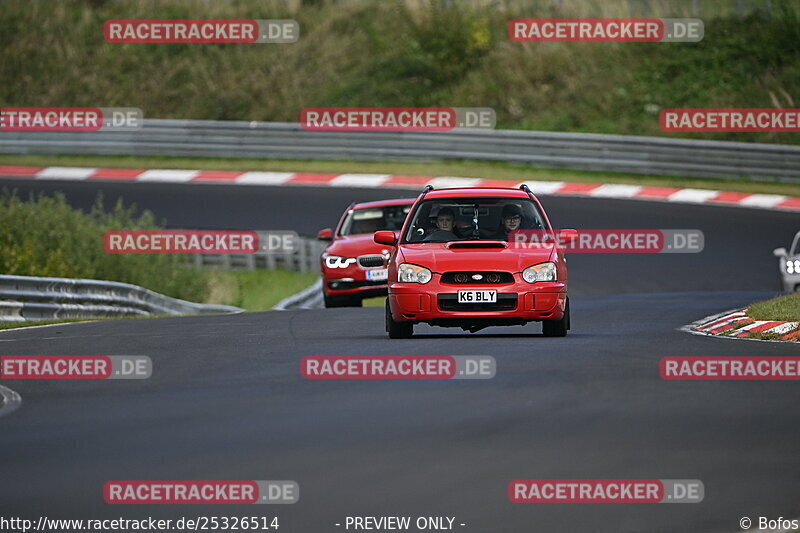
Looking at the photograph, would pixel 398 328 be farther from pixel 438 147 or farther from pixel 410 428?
pixel 438 147

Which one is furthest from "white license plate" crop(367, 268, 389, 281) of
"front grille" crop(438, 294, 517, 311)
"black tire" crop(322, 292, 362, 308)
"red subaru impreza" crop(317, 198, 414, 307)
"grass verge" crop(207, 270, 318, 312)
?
"grass verge" crop(207, 270, 318, 312)

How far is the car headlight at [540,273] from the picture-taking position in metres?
13.4

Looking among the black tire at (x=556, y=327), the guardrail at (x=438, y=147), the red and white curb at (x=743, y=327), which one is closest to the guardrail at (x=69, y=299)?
the black tire at (x=556, y=327)

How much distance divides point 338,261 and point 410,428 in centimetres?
1071

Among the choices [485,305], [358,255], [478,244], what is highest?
[478,244]

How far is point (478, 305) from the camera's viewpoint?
43.7 feet

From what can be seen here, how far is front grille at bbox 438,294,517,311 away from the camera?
13.3 meters

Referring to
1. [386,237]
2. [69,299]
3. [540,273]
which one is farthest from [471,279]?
[69,299]

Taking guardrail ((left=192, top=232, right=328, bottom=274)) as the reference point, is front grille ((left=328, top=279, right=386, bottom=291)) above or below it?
below

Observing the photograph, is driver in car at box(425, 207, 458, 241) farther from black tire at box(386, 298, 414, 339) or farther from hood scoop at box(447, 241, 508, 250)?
black tire at box(386, 298, 414, 339)

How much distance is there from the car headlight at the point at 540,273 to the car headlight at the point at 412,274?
34.5 inches

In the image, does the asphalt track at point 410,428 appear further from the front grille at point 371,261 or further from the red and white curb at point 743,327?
the front grille at point 371,261

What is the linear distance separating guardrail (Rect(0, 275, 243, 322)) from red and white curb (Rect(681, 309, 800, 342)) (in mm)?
8359

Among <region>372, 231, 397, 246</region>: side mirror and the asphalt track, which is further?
<region>372, 231, 397, 246</region>: side mirror
